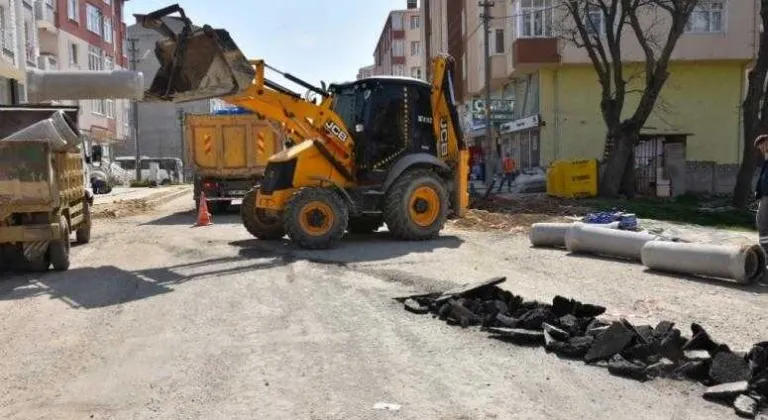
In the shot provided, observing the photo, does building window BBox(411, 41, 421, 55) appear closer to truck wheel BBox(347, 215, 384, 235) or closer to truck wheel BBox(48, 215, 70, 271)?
truck wheel BBox(347, 215, 384, 235)

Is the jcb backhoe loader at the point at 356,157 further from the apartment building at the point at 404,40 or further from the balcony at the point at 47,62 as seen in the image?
the apartment building at the point at 404,40

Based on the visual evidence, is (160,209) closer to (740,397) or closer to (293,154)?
(293,154)

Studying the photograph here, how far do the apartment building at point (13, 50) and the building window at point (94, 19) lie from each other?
17248 mm

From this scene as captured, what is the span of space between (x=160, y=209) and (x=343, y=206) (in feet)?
44.4

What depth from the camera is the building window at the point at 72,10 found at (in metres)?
46.9

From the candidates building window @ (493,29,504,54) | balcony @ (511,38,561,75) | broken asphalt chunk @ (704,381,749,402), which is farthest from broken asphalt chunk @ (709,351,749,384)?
building window @ (493,29,504,54)

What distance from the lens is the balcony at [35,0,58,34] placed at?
40.3 meters

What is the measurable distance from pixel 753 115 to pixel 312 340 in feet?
66.1

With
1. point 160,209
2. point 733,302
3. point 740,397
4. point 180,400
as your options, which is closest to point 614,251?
point 733,302

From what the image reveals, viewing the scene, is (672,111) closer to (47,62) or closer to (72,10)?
(47,62)

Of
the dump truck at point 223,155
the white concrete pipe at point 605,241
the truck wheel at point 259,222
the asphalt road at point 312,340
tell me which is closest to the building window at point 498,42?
the dump truck at point 223,155

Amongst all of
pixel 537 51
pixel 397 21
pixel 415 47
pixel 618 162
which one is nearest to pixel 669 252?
pixel 618 162

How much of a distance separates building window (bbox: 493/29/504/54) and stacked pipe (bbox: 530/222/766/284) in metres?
29.5

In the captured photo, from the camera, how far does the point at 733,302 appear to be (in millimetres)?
7934
